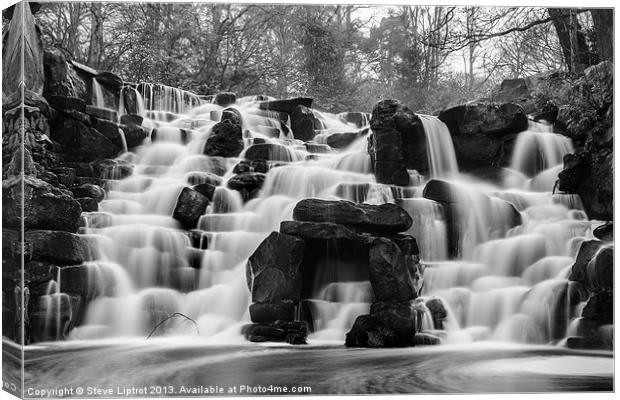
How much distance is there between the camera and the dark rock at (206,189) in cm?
983

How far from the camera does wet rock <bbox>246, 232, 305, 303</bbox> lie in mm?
9320

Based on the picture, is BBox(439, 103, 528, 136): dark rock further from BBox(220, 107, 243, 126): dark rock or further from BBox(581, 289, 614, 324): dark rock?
BBox(220, 107, 243, 126): dark rock

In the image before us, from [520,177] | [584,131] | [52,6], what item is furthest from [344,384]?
[52,6]

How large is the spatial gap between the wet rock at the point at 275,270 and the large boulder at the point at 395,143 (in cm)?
151

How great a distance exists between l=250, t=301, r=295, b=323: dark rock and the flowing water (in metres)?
0.12

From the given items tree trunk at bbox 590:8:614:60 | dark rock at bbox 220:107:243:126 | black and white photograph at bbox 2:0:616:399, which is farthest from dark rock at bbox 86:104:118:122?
tree trunk at bbox 590:8:614:60

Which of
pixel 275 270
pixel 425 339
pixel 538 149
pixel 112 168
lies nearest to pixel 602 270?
pixel 538 149

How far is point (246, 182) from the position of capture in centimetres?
990

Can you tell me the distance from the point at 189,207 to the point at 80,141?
138 cm

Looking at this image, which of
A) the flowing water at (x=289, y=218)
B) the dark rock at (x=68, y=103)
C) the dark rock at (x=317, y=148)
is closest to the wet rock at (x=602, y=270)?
the flowing water at (x=289, y=218)

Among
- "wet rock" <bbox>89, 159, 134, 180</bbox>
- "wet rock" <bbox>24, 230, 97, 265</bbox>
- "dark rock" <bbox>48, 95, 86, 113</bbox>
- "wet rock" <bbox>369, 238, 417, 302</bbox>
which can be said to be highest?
"dark rock" <bbox>48, 95, 86, 113</bbox>

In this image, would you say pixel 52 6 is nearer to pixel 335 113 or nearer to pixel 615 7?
pixel 335 113

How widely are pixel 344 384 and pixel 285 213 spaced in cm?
201

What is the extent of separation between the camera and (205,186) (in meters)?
9.89
